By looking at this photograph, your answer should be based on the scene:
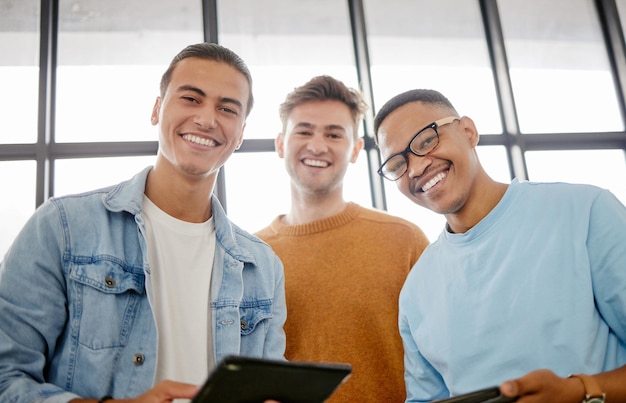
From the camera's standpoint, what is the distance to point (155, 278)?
1.41 meters

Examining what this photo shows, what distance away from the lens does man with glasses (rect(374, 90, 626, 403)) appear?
1.22 m

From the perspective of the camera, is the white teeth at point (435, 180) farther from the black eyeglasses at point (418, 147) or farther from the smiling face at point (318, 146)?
the smiling face at point (318, 146)

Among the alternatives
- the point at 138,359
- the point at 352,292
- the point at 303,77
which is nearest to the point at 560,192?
the point at 352,292

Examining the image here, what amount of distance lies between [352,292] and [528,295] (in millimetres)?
756

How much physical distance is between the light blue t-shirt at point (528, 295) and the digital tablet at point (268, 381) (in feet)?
1.99

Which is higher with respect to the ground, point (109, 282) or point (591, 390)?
point (109, 282)

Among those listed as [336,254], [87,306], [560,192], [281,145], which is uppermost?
[281,145]

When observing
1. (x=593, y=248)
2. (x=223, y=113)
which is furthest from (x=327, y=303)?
(x=593, y=248)

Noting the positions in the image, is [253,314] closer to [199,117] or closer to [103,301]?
[103,301]

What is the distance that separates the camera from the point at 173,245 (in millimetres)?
1483

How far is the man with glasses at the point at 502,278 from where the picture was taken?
4.00 ft

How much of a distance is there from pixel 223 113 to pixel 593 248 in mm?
1115

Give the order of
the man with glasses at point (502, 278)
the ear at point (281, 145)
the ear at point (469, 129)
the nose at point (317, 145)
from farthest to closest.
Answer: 1. the ear at point (281, 145)
2. the nose at point (317, 145)
3. the ear at point (469, 129)
4. the man with glasses at point (502, 278)

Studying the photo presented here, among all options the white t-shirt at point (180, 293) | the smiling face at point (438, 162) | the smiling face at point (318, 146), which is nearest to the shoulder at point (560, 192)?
the smiling face at point (438, 162)
